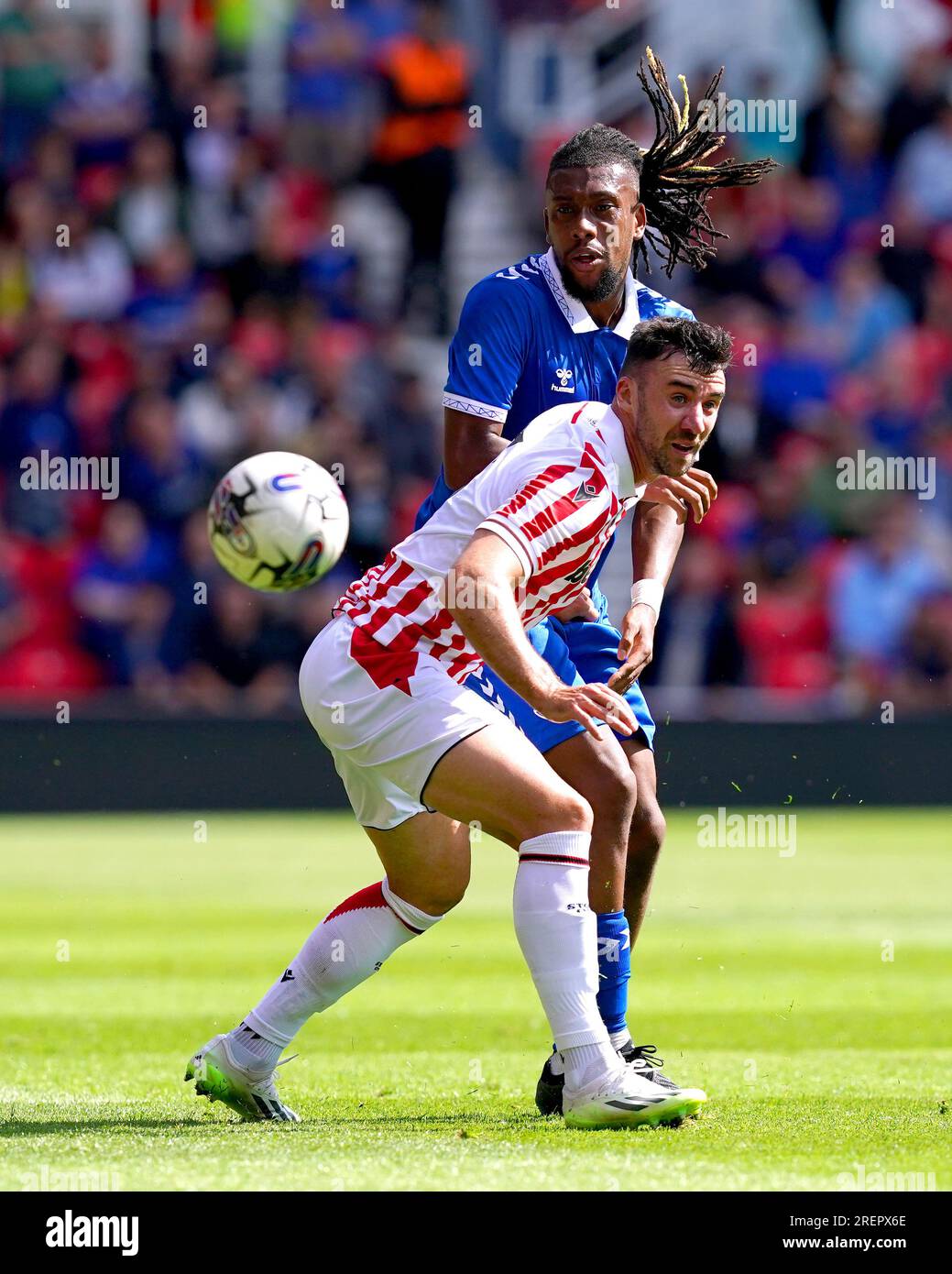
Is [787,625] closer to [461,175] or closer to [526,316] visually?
[461,175]

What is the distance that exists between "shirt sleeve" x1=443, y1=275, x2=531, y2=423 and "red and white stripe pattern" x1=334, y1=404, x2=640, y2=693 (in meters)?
0.78

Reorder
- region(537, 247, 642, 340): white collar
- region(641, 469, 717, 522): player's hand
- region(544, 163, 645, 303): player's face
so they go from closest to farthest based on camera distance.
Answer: region(641, 469, 717, 522): player's hand
region(544, 163, 645, 303): player's face
region(537, 247, 642, 340): white collar

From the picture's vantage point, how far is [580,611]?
21.1 feet

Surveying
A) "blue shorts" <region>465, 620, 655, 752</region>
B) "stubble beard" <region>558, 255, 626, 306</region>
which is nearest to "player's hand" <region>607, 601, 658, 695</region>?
"blue shorts" <region>465, 620, 655, 752</region>

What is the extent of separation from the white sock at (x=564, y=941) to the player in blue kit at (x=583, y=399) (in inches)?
24.4

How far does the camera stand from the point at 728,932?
1082 cm

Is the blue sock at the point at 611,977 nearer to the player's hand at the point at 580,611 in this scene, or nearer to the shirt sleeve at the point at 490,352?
the player's hand at the point at 580,611

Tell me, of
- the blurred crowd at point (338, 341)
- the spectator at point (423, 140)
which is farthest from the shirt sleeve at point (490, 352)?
the spectator at point (423, 140)

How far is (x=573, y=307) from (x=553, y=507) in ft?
4.72

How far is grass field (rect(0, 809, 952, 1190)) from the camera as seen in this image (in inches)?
194

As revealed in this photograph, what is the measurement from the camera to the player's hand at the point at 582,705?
5.09 m

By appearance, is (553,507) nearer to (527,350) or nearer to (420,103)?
(527,350)

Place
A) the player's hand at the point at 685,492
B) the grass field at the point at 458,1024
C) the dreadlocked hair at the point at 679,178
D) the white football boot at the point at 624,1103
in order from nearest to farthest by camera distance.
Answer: the grass field at the point at 458,1024
the white football boot at the point at 624,1103
the player's hand at the point at 685,492
the dreadlocked hair at the point at 679,178

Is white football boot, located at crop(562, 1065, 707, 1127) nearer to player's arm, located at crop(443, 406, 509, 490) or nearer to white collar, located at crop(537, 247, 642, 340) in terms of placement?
player's arm, located at crop(443, 406, 509, 490)
